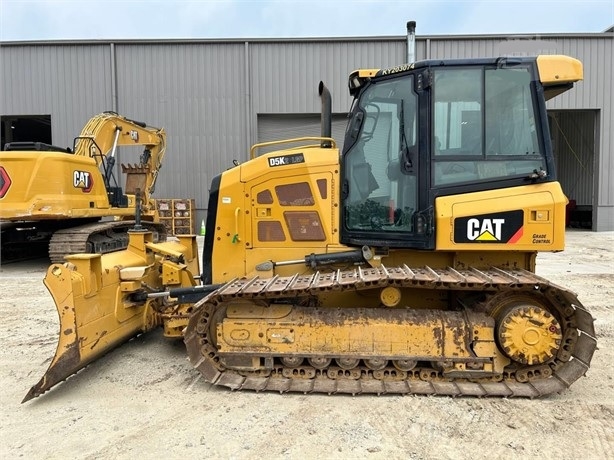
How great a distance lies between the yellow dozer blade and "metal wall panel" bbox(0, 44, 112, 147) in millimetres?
14979

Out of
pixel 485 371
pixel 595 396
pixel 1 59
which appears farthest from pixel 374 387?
pixel 1 59

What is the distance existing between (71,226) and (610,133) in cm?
2013

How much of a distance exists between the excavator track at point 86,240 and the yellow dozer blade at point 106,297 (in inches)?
177

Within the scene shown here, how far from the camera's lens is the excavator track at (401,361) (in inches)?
134

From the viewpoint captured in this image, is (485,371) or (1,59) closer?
(485,371)

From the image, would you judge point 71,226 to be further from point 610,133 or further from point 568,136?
point 568,136

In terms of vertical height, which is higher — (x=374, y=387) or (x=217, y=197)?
(x=217, y=197)

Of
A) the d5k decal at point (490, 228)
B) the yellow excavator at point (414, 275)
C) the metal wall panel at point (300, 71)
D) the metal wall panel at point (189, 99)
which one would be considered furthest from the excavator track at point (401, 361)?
the metal wall panel at point (300, 71)

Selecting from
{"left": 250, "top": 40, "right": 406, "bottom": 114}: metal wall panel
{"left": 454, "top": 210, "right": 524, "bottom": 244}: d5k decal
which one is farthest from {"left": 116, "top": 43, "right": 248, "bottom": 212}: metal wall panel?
{"left": 454, "top": 210, "right": 524, "bottom": 244}: d5k decal

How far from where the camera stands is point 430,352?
11.5ft

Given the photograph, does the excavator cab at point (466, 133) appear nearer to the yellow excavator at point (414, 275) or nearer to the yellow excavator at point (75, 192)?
the yellow excavator at point (414, 275)

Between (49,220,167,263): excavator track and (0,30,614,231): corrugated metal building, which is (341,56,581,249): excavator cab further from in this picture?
(0,30,614,231): corrugated metal building

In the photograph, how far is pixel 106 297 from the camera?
12.9 feet

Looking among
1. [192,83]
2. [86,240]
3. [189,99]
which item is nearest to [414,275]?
[86,240]
